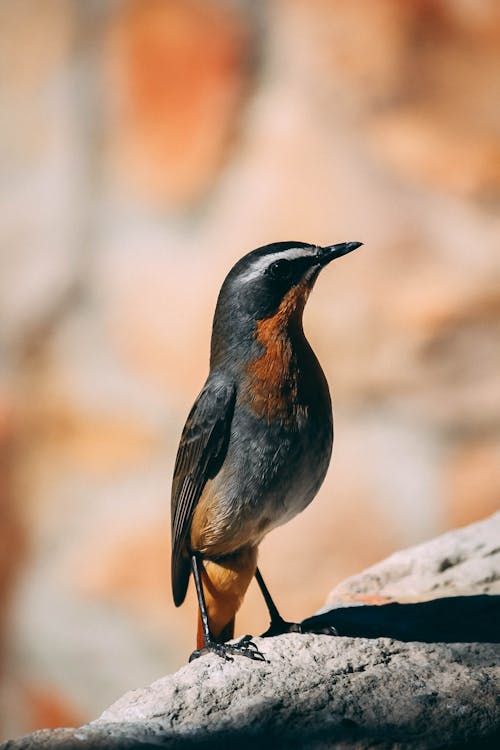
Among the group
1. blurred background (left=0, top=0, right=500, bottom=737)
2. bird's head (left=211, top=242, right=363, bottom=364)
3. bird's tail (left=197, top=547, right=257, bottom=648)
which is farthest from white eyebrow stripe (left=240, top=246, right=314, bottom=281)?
blurred background (left=0, top=0, right=500, bottom=737)

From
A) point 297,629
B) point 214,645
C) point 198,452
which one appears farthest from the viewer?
point 198,452

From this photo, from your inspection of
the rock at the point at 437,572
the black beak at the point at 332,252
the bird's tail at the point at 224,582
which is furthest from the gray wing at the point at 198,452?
the rock at the point at 437,572

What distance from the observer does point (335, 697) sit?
272 centimetres

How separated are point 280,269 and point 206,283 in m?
1.87

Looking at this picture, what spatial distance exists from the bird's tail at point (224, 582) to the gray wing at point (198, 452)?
11 centimetres

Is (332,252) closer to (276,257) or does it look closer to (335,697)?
(276,257)

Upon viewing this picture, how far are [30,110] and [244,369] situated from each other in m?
2.58

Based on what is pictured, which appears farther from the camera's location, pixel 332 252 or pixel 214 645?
pixel 332 252

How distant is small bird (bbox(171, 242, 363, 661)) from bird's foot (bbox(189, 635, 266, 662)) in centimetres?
1

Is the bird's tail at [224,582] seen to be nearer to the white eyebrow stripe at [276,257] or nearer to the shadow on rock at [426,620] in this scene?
the shadow on rock at [426,620]

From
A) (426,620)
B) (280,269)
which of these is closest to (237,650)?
(426,620)

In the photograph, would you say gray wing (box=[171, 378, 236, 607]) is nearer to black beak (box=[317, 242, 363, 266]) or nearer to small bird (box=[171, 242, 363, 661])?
small bird (box=[171, 242, 363, 661])

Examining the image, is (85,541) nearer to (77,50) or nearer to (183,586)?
(183,586)

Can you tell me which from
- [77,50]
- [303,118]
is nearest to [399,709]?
[303,118]
